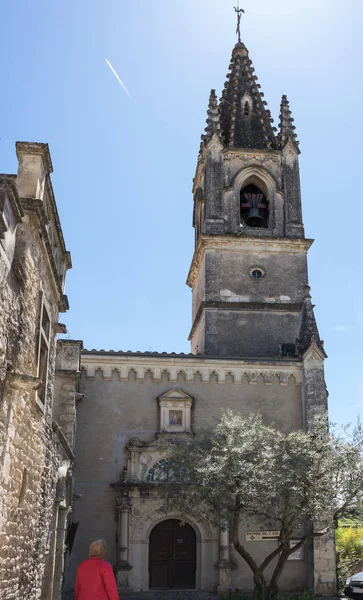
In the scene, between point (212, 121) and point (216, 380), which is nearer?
point (216, 380)

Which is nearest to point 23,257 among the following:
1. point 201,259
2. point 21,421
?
point 21,421

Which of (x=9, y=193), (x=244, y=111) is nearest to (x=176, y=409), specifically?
(x=9, y=193)

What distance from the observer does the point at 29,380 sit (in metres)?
7.46

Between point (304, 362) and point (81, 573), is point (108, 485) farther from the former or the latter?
point (81, 573)

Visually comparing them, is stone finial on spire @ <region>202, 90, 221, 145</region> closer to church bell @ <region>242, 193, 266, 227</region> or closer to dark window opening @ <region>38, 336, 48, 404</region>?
church bell @ <region>242, 193, 266, 227</region>

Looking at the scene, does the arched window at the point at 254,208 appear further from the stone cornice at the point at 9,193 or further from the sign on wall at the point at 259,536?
the stone cornice at the point at 9,193

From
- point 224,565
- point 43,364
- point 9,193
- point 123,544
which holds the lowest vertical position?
point 224,565

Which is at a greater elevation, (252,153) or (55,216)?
(252,153)

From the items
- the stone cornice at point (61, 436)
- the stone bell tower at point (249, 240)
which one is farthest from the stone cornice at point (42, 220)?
the stone bell tower at point (249, 240)

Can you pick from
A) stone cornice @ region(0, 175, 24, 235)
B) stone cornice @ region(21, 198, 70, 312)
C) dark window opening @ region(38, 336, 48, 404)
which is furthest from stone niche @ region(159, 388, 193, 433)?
stone cornice @ region(0, 175, 24, 235)

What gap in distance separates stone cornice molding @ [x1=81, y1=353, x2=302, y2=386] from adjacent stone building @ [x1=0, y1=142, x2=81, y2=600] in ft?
24.1

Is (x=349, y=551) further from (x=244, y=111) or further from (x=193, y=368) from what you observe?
(x=244, y=111)

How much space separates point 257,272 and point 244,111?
829 centimetres

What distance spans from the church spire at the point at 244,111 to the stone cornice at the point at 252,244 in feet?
14.9
